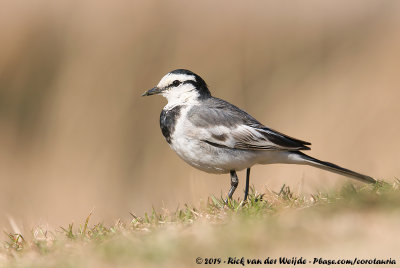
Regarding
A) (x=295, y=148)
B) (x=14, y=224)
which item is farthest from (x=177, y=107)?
(x=14, y=224)

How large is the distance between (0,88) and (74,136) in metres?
1.78

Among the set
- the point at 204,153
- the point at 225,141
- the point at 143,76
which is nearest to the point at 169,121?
the point at 204,153

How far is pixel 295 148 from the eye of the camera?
716 centimetres

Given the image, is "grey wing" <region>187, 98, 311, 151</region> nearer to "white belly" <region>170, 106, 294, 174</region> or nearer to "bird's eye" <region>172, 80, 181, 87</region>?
"white belly" <region>170, 106, 294, 174</region>

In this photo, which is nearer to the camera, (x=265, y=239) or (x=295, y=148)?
(x=265, y=239)

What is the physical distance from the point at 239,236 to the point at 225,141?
8.15 ft

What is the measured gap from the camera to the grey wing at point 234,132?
277 inches

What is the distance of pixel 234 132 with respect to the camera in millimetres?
7156

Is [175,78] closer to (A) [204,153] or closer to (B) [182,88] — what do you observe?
(B) [182,88]

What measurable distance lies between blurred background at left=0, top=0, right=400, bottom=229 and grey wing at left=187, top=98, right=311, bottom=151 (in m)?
4.72

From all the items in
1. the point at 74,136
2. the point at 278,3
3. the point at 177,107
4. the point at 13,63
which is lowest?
the point at 74,136

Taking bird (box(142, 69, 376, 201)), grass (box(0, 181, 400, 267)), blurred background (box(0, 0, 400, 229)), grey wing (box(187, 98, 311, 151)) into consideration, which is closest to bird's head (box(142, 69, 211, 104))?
bird (box(142, 69, 376, 201))

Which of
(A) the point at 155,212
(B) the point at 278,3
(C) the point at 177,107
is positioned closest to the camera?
(A) the point at 155,212

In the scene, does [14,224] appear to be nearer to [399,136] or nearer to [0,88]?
[0,88]
